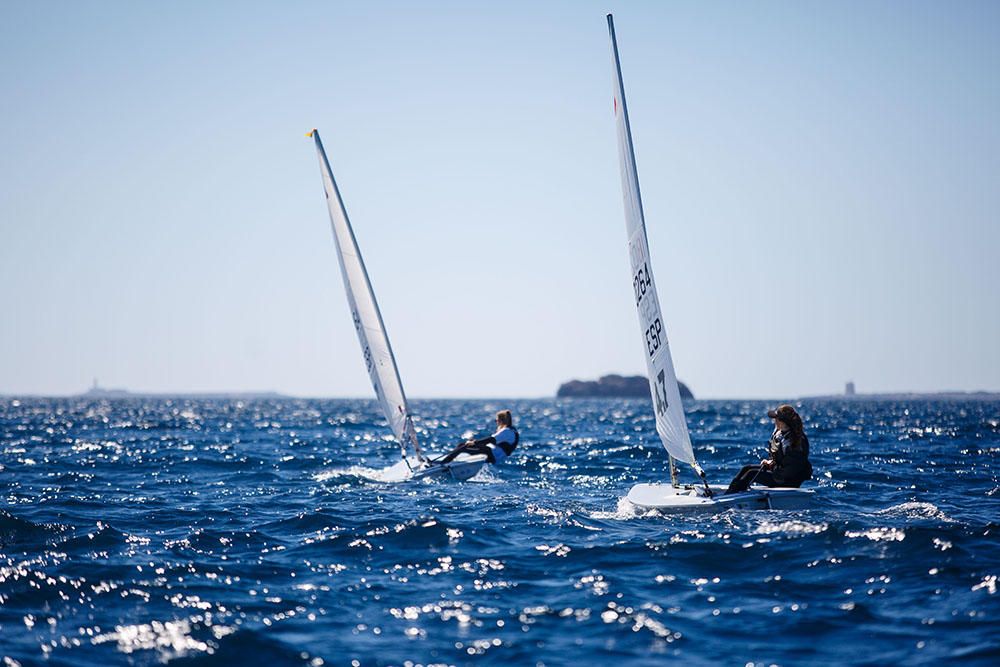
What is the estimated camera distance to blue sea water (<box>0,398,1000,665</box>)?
6.91 m

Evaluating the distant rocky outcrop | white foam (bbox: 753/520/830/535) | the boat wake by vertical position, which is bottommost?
the distant rocky outcrop

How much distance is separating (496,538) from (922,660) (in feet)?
18.4

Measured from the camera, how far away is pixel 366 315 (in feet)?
62.6

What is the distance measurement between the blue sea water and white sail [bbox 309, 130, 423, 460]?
2537 mm

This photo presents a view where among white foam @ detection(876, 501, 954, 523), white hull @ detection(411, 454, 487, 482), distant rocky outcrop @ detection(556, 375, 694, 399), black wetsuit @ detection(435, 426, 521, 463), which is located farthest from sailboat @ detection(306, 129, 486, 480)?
distant rocky outcrop @ detection(556, 375, 694, 399)

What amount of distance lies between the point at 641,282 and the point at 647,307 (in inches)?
14.3

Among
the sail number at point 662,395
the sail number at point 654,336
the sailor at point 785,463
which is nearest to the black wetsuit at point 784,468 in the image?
the sailor at point 785,463

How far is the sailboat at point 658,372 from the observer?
1192cm

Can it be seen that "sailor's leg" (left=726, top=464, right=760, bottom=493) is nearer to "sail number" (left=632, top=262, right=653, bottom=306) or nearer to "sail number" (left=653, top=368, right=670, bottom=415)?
"sail number" (left=653, top=368, right=670, bottom=415)

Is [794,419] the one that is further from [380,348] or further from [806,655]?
[380,348]

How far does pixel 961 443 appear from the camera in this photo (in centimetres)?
2741

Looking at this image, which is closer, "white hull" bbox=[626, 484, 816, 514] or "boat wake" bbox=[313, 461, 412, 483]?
"white hull" bbox=[626, 484, 816, 514]

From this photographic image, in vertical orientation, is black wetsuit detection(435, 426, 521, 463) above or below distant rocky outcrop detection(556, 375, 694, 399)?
above

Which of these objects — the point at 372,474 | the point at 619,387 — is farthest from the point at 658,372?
the point at 619,387
